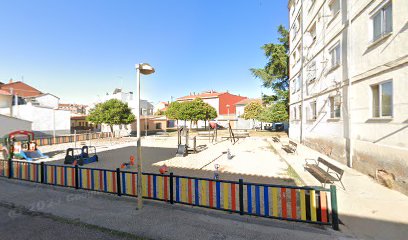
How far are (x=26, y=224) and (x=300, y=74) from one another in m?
20.4

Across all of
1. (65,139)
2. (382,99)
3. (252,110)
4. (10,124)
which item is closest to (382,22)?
(382,99)

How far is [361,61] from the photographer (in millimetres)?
8984

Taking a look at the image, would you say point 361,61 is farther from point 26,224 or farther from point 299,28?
point 26,224

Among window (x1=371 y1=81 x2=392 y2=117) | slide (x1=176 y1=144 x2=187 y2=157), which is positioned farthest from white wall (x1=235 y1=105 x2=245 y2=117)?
window (x1=371 y1=81 x2=392 y2=117)

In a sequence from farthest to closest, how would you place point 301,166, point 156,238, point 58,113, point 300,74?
point 58,113
point 300,74
point 301,166
point 156,238

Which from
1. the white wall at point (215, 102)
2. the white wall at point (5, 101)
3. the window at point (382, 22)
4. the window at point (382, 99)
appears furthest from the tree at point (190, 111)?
the window at point (382, 22)

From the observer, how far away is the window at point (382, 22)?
7.44 metres

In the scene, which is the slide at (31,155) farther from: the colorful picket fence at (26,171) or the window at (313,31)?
the window at (313,31)

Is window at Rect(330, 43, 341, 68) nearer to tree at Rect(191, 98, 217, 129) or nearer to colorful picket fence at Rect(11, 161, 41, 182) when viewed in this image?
colorful picket fence at Rect(11, 161, 41, 182)

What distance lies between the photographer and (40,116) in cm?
3244

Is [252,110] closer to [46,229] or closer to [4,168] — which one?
[4,168]

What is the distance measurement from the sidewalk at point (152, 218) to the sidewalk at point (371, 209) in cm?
74

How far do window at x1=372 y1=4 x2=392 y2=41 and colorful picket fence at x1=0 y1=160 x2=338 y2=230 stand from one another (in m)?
6.60

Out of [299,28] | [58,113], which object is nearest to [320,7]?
[299,28]
